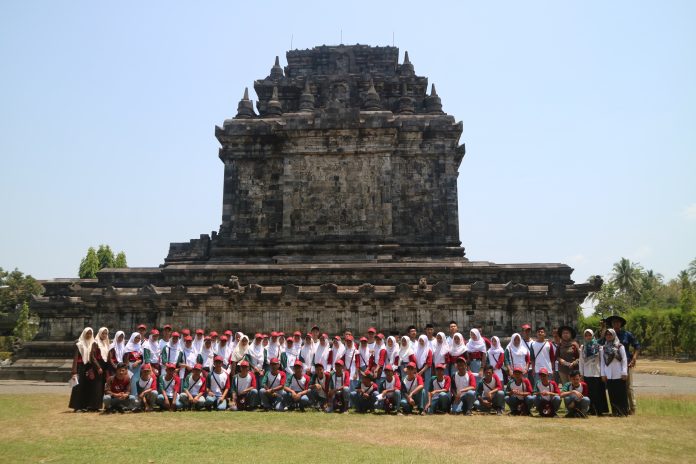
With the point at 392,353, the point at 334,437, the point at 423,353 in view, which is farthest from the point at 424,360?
the point at 334,437

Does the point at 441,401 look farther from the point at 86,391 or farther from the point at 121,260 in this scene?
the point at 121,260

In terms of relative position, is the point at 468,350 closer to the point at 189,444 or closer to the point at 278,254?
the point at 189,444

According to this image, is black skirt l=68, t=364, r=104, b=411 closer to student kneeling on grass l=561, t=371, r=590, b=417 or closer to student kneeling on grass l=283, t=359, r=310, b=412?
student kneeling on grass l=283, t=359, r=310, b=412

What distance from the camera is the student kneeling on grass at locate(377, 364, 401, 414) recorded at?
1198 cm

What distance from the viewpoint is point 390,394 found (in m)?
12.0

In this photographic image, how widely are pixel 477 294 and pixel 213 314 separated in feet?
33.5

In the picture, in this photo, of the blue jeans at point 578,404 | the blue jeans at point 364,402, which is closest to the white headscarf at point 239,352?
the blue jeans at point 364,402

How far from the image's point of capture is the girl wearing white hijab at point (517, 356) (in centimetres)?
1238

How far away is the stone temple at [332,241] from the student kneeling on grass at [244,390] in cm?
846

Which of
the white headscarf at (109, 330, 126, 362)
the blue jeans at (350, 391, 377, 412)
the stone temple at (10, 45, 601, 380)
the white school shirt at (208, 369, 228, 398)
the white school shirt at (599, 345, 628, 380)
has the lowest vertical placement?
the blue jeans at (350, 391, 377, 412)

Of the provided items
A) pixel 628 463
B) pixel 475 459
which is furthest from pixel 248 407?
pixel 628 463

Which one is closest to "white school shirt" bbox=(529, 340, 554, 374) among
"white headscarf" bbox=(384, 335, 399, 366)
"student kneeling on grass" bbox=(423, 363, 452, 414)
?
"student kneeling on grass" bbox=(423, 363, 452, 414)

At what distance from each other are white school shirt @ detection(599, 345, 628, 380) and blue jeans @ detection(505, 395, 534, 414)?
1675 millimetres

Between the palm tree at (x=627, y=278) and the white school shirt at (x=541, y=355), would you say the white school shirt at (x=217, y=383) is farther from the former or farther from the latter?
the palm tree at (x=627, y=278)
